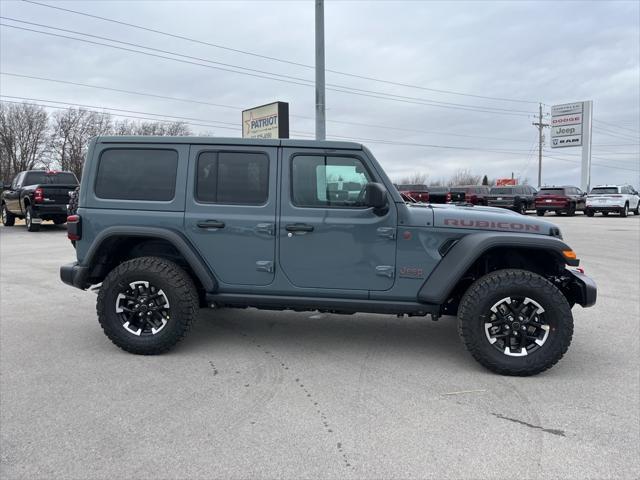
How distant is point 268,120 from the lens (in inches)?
953

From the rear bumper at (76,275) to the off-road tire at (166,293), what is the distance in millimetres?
256

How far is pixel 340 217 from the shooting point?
4293 mm

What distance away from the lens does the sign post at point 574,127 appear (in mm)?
50781

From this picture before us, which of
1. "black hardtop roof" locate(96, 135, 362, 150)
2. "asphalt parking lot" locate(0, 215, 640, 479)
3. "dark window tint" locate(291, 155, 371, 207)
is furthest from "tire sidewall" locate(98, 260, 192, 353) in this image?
"dark window tint" locate(291, 155, 371, 207)

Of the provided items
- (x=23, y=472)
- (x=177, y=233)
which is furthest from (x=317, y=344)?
(x=23, y=472)

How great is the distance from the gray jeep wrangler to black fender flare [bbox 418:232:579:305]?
10 mm

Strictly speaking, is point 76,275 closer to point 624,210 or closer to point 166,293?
point 166,293

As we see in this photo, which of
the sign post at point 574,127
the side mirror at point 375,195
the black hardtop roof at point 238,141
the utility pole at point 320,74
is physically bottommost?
the side mirror at point 375,195

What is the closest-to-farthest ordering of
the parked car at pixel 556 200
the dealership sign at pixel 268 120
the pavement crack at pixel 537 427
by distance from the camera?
the pavement crack at pixel 537 427 < the dealership sign at pixel 268 120 < the parked car at pixel 556 200

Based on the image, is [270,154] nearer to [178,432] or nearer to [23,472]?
[178,432]

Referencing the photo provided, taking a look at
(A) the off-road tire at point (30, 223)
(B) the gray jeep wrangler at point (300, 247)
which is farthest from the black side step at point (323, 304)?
(A) the off-road tire at point (30, 223)

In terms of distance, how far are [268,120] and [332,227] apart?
68.5 ft

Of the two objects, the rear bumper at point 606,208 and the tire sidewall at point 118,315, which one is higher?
the rear bumper at point 606,208

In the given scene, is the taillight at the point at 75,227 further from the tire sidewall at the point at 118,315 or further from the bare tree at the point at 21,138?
the bare tree at the point at 21,138
